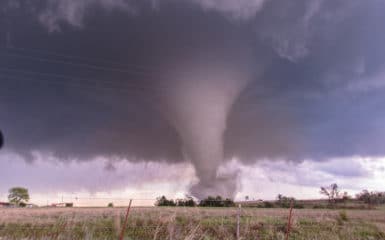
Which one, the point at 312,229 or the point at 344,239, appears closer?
the point at 344,239

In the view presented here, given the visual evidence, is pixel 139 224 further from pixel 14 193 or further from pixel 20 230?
pixel 14 193

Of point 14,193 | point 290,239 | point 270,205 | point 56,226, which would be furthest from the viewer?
point 14,193

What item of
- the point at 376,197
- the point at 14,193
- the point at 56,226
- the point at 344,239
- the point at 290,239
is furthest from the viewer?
the point at 14,193

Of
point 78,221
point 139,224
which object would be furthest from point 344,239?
point 78,221

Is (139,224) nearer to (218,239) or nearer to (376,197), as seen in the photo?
(218,239)

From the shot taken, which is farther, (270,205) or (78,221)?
(270,205)

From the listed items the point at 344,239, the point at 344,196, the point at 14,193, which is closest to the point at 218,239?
the point at 344,239

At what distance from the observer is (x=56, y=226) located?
19938 millimetres

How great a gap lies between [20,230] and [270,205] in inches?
2249

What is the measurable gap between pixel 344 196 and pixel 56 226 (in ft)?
416

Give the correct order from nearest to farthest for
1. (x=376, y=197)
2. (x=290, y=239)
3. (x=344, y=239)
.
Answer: (x=344, y=239), (x=290, y=239), (x=376, y=197)

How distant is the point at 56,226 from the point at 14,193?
499ft

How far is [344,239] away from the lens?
16.3m

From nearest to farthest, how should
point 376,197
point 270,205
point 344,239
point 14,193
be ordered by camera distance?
point 344,239
point 270,205
point 376,197
point 14,193
